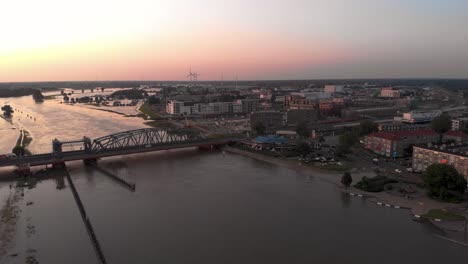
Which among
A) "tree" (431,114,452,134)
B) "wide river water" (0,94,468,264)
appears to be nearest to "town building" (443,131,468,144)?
"tree" (431,114,452,134)

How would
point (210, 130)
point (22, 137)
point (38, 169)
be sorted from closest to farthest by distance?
point (38, 169), point (22, 137), point (210, 130)

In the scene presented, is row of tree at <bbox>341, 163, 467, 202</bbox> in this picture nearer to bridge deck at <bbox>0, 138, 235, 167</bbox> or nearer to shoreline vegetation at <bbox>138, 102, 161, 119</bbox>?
bridge deck at <bbox>0, 138, 235, 167</bbox>

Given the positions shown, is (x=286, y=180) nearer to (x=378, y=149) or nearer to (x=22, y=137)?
(x=378, y=149)

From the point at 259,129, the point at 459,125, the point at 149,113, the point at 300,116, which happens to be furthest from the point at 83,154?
the point at 149,113

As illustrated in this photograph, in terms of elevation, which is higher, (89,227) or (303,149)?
(303,149)

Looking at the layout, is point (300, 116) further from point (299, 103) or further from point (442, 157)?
point (442, 157)

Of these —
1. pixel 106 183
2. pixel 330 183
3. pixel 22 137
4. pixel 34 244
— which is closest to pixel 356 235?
pixel 330 183

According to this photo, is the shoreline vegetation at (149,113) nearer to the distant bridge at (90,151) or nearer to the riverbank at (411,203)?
the distant bridge at (90,151)
